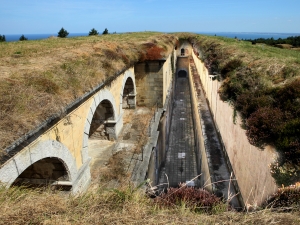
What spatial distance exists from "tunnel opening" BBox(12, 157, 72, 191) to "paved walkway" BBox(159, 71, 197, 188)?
4.49 metres

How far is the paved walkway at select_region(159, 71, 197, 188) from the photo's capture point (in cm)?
1325

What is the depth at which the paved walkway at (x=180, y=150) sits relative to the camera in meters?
13.2

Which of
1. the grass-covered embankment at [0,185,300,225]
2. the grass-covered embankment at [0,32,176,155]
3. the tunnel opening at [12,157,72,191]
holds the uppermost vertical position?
the grass-covered embankment at [0,32,176,155]

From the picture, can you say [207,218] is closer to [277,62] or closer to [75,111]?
[75,111]

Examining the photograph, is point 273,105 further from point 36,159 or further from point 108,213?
point 36,159

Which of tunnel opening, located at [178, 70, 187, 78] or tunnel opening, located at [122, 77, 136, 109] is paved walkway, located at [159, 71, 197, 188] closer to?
tunnel opening, located at [122, 77, 136, 109]

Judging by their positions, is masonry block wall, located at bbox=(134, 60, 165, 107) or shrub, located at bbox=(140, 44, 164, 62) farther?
masonry block wall, located at bbox=(134, 60, 165, 107)

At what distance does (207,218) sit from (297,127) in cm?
241

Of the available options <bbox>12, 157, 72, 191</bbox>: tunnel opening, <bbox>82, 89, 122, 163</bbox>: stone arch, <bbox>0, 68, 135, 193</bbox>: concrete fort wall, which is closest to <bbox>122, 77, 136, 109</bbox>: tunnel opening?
<bbox>82, 89, 122, 163</bbox>: stone arch

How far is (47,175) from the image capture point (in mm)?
6254

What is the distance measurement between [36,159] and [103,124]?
19.7 feet

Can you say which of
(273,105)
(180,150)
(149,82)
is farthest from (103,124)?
(180,150)

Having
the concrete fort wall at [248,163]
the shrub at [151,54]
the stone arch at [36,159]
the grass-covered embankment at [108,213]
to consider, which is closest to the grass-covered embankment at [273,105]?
the concrete fort wall at [248,163]

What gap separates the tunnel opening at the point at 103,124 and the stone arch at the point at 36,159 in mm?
4053
